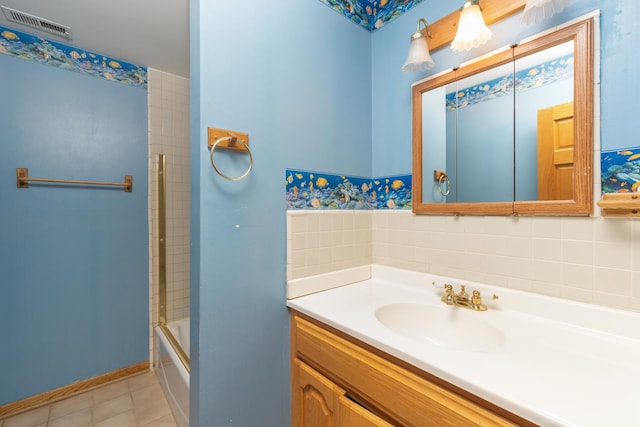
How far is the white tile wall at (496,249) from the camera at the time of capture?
30.7 inches

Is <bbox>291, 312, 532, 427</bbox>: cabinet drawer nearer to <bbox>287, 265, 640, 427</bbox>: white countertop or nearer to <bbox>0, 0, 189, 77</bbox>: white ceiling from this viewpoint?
<bbox>287, 265, 640, 427</bbox>: white countertop

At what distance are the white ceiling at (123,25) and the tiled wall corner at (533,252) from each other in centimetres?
167

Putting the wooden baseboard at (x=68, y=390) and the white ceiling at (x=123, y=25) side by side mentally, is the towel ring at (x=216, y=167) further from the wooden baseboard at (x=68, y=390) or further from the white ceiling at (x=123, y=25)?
the wooden baseboard at (x=68, y=390)

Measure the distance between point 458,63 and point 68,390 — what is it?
2888 mm

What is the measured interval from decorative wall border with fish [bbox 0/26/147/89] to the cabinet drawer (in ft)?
6.98

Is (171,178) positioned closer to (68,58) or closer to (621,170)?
(68,58)

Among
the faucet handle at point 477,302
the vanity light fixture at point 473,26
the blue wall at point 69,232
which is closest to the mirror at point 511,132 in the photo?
the vanity light fixture at point 473,26

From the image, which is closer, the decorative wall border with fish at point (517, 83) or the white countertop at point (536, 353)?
the white countertop at point (536, 353)

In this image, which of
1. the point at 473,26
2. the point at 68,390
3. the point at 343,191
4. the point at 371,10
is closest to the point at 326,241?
the point at 343,191

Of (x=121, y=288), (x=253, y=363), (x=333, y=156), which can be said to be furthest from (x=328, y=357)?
(x=121, y=288)

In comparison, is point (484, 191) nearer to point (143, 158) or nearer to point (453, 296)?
point (453, 296)

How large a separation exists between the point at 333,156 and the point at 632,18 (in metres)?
1.02

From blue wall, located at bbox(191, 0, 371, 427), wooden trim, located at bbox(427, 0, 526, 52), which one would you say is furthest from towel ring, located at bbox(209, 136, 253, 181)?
wooden trim, located at bbox(427, 0, 526, 52)

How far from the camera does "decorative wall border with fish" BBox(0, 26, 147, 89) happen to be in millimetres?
1547
